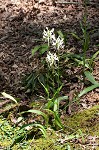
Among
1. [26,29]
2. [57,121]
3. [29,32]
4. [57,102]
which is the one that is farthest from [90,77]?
[26,29]

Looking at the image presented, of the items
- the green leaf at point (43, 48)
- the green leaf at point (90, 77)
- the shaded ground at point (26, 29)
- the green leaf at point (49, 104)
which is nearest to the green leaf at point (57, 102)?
the green leaf at point (49, 104)

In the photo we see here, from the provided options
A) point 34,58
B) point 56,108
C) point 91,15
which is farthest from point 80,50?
point 56,108

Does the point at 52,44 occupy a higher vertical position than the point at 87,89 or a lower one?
higher

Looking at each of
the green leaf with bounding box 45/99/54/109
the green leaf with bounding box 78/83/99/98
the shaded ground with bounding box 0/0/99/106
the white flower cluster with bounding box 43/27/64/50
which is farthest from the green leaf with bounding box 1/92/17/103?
the white flower cluster with bounding box 43/27/64/50

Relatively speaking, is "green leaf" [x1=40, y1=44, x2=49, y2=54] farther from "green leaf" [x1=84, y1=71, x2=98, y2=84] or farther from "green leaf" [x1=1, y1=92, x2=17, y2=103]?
"green leaf" [x1=1, y1=92, x2=17, y2=103]

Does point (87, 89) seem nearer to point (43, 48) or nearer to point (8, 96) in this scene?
point (8, 96)
